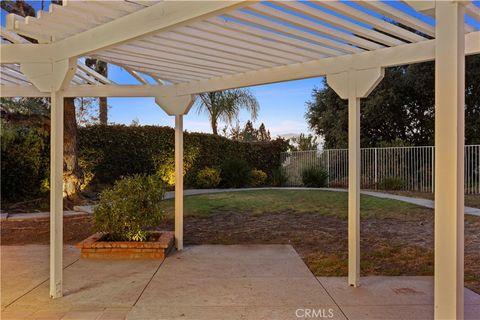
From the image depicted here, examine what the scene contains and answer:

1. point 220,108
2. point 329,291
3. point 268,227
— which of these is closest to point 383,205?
point 268,227

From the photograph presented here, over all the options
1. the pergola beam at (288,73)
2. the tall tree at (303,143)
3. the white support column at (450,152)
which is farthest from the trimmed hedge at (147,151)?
the white support column at (450,152)

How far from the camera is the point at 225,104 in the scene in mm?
20125

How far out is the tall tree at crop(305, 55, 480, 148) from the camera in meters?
15.5

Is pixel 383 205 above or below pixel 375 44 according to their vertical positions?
below

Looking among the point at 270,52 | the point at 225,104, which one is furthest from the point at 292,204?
the point at 225,104

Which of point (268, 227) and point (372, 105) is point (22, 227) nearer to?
point (268, 227)

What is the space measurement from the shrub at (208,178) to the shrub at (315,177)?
382 centimetres

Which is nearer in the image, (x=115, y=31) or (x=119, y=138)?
(x=115, y=31)

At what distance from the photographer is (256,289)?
4168mm

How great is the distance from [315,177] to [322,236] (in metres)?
8.79

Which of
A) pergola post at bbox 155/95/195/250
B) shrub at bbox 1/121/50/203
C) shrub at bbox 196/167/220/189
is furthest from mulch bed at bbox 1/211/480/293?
shrub at bbox 196/167/220/189

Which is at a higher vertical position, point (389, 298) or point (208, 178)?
point (208, 178)

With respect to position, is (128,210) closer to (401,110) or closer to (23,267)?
(23,267)

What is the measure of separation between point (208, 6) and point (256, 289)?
9.51 feet
